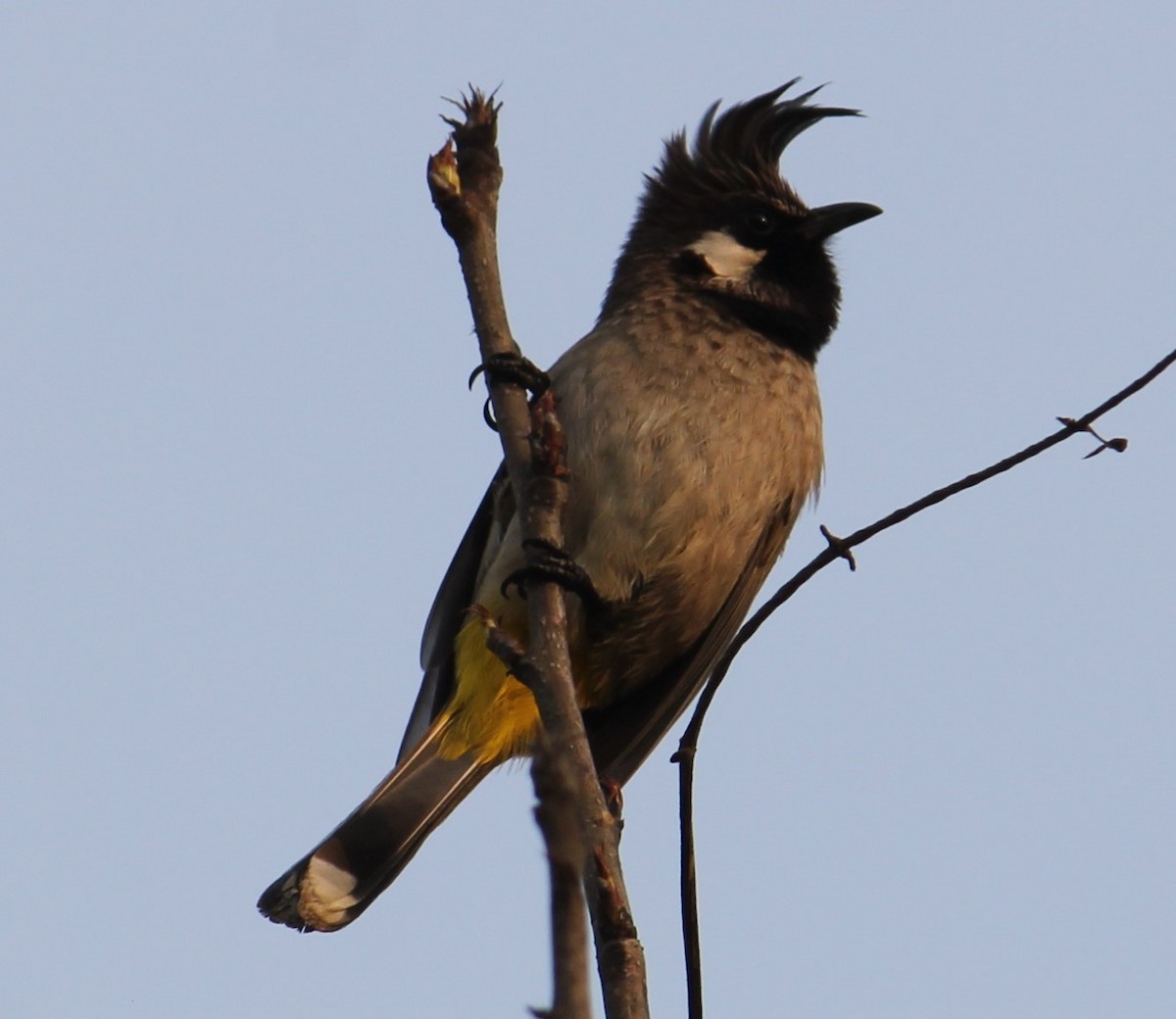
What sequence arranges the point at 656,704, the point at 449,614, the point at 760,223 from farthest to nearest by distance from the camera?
1. the point at 760,223
2. the point at 656,704
3. the point at 449,614

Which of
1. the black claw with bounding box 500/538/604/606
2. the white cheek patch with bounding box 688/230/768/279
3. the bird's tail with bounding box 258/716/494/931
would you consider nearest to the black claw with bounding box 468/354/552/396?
the black claw with bounding box 500/538/604/606

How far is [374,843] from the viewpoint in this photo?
4.30 meters

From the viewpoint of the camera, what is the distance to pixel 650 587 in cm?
445

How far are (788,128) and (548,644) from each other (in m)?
2.97

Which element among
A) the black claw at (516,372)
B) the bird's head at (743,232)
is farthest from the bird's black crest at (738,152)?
the black claw at (516,372)

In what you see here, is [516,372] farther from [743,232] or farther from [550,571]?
[743,232]

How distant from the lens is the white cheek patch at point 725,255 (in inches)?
197

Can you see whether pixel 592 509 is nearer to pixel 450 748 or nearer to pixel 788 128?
pixel 450 748

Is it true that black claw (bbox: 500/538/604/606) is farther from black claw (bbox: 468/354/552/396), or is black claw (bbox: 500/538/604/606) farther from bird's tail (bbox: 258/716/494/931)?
bird's tail (bbox: 258/716/494/931)

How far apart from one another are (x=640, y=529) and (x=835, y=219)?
54.7 inches

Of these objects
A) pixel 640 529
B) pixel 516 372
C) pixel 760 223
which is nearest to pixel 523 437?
pixel 516 372

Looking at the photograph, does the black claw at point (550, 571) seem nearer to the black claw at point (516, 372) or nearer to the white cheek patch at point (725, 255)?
the black claw at point (516, 372)

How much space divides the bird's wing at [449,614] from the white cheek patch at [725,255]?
908 millimetres

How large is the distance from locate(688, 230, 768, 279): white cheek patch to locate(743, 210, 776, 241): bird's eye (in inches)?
2.5
